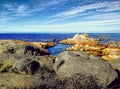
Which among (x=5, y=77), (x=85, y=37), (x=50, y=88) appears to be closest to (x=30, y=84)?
(x=50, y=88)

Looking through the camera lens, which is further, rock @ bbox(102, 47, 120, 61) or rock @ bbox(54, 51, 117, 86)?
rock @ bbox(102, 47, 120, 61)

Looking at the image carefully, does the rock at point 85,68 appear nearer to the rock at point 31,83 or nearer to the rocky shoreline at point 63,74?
the rocky shoreline at point 63,74

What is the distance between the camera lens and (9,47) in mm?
21828

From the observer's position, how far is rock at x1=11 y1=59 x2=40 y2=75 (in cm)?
1410

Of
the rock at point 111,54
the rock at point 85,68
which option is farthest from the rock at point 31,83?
the rock at point 111,54

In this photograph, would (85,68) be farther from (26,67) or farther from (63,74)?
(26,67)

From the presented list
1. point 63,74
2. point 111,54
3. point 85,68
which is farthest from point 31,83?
point 111,54

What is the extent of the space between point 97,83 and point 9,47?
12.1 metres

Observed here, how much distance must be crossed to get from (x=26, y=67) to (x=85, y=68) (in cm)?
371

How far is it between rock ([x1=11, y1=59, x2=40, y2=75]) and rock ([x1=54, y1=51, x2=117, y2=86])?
→ 1395 millimetres

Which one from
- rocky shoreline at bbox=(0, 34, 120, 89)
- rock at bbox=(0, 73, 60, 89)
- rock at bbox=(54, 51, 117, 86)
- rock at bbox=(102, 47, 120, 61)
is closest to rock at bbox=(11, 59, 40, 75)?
rocky shoreline at bbox=(0, 34, 120, 89)

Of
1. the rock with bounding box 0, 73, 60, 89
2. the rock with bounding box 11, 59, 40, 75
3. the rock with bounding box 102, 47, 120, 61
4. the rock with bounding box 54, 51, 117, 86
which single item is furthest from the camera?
the rock with bounding box 102, 47, 120, 61

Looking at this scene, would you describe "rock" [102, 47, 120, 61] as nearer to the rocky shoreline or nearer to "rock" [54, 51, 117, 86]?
the rocky shoreline

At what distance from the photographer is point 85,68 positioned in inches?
502
